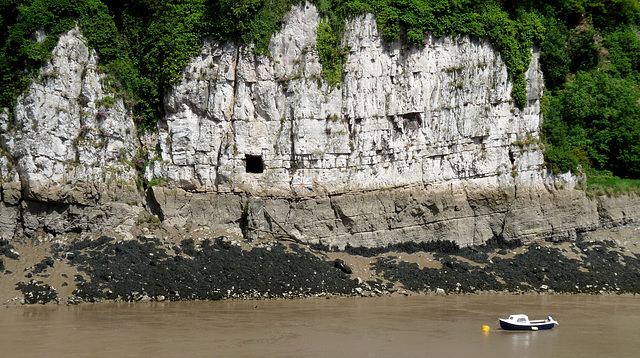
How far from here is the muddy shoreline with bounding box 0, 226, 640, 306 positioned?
60.7 feet

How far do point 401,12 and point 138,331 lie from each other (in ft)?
43.8

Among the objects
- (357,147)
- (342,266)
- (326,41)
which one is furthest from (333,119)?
(342,266)

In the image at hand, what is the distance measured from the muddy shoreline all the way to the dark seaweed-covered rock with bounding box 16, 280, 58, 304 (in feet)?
0.08

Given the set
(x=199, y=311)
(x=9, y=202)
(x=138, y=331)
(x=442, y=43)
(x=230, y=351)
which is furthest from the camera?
(x=442, y=43)

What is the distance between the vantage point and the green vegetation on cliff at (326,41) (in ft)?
68.1

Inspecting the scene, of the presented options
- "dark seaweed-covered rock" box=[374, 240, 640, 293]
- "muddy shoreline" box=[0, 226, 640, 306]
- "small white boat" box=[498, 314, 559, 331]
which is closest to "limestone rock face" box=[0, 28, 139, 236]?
"muddy shoreline" box=[0, 226, 640, 306]

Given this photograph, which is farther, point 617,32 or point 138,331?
point 617,32

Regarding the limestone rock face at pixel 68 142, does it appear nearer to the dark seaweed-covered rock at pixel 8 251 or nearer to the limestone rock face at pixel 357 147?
the dark seaweed-covered rock at pixel 8 251

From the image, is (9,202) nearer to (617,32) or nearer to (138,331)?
(138,331)

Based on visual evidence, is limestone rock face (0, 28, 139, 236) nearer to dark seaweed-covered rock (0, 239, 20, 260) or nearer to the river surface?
dark seaweed-covered rock (0, 239, 20, 260)

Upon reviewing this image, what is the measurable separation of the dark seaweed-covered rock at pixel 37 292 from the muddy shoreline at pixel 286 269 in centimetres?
3

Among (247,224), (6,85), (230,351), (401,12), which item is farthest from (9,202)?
(401,12)

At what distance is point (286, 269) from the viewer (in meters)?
19.9

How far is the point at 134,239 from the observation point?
2058 centimetres
